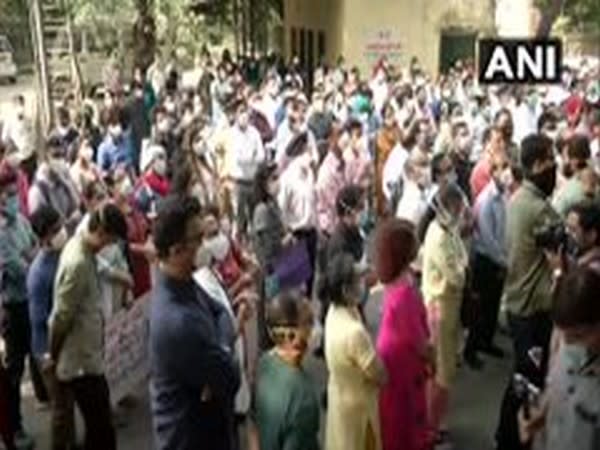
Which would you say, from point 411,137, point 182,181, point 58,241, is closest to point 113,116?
point 411,137

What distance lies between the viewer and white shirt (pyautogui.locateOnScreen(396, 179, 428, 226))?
10.5m

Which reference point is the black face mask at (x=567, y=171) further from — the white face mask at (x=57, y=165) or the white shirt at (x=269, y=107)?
the white shirt at (x=269, y=107)

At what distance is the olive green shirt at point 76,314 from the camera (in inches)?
275

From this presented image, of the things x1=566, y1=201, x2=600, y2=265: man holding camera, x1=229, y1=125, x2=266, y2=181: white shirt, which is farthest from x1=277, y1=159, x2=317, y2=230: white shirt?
x1=566, y1=201, x2=600, y2=265: man holding camera

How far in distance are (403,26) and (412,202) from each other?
2155cm

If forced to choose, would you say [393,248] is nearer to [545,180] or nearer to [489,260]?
[545,180]

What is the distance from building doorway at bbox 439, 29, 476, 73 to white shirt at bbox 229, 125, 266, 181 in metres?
17.9

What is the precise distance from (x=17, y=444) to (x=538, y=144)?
4.04 metres

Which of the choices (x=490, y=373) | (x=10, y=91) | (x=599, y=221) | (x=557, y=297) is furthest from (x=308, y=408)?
(x=10, y=91)

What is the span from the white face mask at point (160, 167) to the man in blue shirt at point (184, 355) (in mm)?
6330

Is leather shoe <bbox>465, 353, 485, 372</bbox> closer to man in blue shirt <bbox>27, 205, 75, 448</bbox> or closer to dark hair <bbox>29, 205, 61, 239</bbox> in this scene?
man in blue shirt <bbox>27, 205, 75, 448</bbox>

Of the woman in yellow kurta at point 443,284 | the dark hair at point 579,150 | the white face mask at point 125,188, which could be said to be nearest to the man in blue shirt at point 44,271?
the white face mask at point 125,188

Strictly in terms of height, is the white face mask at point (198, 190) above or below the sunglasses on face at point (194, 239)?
below

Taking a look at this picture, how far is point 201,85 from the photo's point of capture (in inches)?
971
